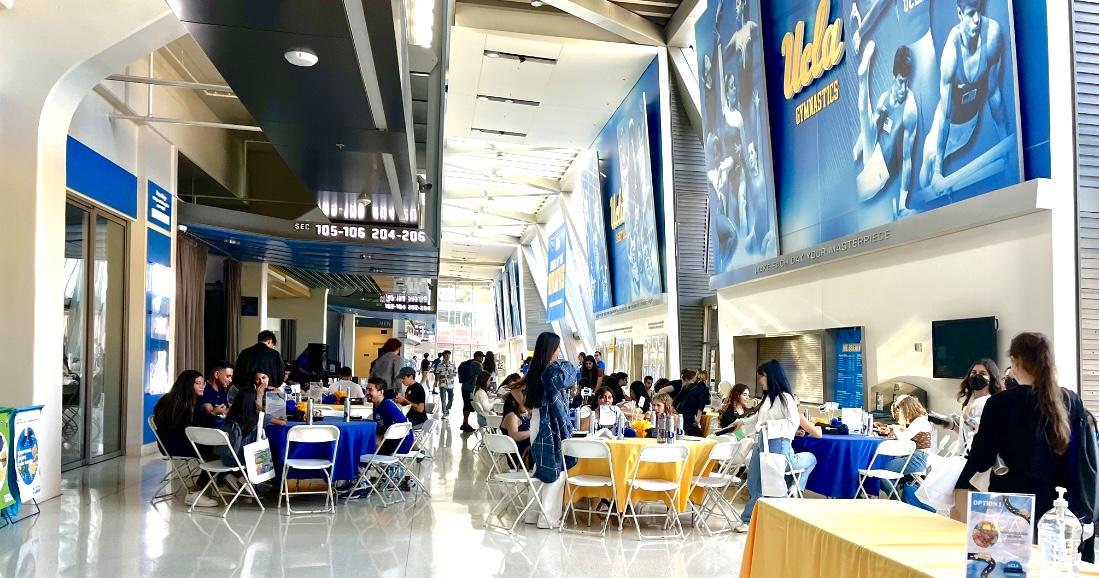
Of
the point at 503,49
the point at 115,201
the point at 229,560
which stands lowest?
the point at 229,560

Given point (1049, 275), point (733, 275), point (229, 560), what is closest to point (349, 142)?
point (229, 560)

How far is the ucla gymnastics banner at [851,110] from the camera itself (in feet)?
21.5

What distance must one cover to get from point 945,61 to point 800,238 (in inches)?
132

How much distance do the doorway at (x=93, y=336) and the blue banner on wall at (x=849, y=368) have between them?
787 centimetres

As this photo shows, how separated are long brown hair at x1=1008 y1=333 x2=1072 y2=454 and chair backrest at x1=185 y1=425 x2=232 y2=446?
5247 millimetres

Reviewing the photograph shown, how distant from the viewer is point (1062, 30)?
5.94 m

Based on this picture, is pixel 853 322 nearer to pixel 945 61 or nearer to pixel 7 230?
pixel 945 61

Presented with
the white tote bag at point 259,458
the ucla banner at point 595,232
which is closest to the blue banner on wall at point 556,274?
the ucla banner at point 595,232

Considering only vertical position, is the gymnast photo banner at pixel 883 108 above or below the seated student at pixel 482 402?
above

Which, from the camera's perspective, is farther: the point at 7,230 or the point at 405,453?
the point at 405,453

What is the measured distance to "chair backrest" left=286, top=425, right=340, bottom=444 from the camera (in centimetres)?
631

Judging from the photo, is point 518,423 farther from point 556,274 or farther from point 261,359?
point 556,274

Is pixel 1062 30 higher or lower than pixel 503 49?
lower

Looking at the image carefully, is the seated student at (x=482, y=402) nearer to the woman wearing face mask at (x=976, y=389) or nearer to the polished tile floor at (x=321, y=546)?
the polished tile floor at (x=321, y=546)
